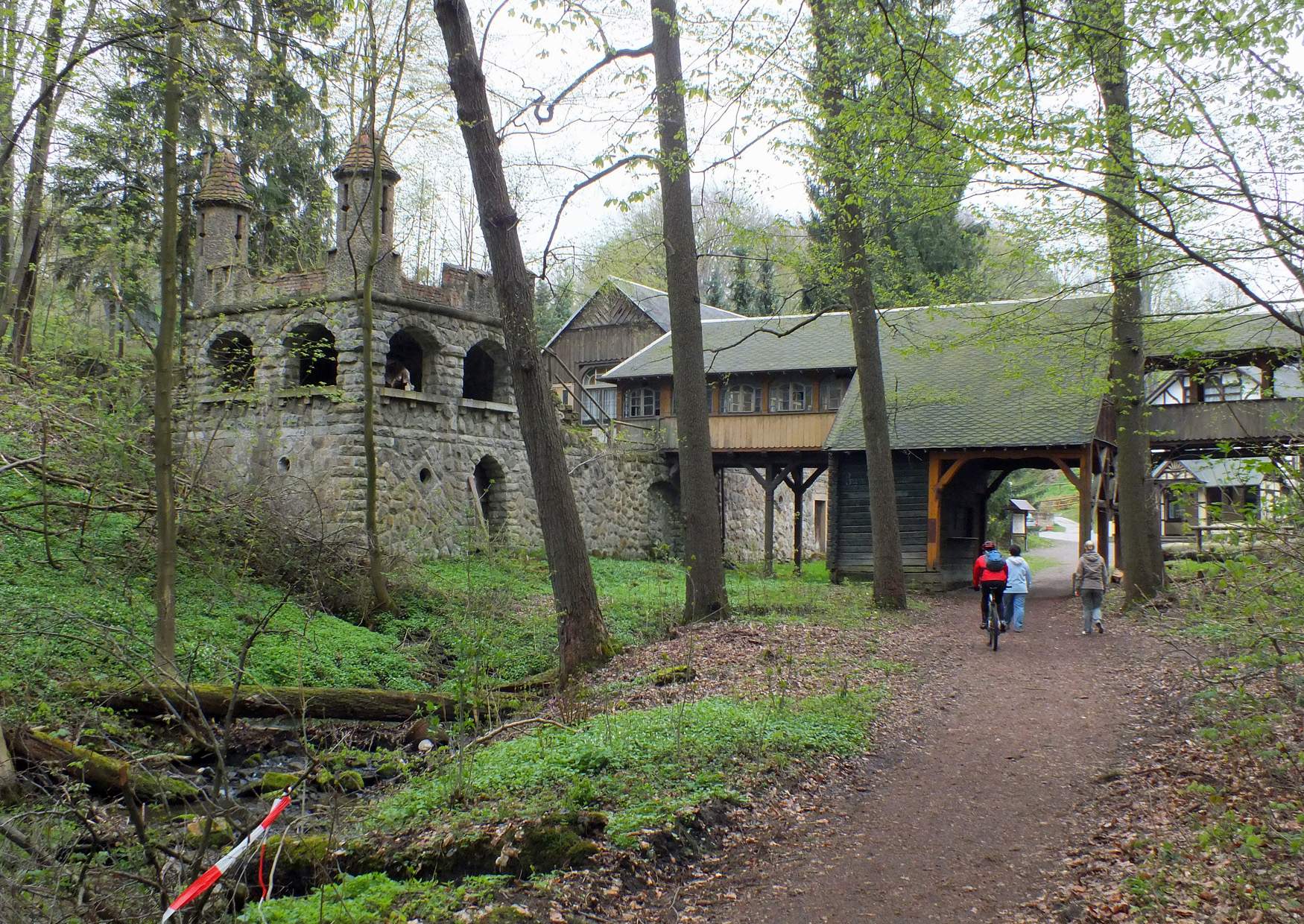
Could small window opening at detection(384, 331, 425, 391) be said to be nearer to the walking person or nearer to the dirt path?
the walking person

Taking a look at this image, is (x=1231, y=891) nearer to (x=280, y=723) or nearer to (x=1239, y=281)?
(x=1239, y=281)

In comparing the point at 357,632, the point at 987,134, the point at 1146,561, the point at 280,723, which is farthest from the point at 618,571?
the point at 987,134

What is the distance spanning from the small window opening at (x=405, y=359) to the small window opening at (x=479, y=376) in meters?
1.03

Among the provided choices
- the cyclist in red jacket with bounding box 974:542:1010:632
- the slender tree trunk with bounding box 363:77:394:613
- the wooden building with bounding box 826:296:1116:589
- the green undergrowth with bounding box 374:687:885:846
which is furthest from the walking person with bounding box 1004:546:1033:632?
the slender tree trunk with bounding box 363:77:394:613

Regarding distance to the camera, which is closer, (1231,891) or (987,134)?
(1231,891)

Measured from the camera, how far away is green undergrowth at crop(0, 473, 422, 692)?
855 cm

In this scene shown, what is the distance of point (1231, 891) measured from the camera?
14.1 ft

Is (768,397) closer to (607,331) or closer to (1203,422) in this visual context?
(1203,422)

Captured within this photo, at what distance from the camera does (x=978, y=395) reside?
71.0 feet

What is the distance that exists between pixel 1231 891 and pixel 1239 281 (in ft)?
12.0

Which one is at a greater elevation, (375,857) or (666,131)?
(666,131)

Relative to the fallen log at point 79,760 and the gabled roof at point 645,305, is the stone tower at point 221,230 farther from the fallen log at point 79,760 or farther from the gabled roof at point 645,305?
the gabled roof at point 645,305

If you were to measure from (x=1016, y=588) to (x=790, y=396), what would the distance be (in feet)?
38.2

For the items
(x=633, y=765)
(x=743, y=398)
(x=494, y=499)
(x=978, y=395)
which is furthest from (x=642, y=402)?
(x=633, y=765)
